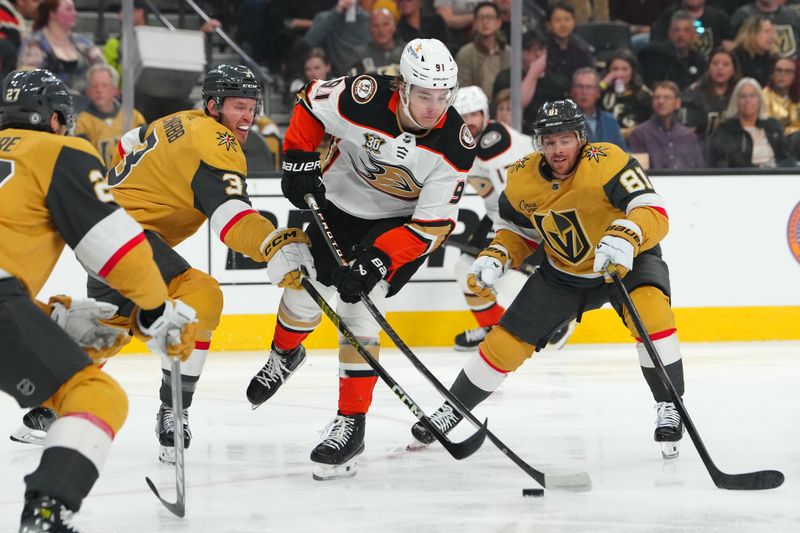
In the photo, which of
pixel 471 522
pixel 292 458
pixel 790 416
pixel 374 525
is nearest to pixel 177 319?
pixel 374 525

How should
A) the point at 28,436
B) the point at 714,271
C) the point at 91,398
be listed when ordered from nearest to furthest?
the point at 91,398
the point at 28,436
the point at 714,271

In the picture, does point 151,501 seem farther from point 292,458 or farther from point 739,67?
point 739,67

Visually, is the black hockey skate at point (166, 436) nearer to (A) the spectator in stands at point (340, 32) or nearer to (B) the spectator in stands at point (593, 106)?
(A) the spectator in stands at point (340, 32)

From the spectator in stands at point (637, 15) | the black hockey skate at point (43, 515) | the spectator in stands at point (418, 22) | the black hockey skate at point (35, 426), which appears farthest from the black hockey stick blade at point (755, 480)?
the spectator in stands at point (637, 15)

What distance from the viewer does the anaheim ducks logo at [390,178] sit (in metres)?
3.57

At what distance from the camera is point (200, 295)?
343 centimetres

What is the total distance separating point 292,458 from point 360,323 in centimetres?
50

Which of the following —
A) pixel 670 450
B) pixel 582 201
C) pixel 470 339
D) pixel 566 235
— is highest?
pixel 582 201

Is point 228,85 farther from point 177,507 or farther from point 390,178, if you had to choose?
point 177,507

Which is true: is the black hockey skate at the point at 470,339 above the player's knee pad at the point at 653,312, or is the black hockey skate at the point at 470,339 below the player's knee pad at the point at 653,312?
below

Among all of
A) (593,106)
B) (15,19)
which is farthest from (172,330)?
(593,106)

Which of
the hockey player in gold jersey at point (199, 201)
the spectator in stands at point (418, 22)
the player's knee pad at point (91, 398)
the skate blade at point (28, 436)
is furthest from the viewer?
the spectator in stands at point (418, 22)

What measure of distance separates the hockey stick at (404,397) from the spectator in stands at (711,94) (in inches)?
151

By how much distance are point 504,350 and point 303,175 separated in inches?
32.8
